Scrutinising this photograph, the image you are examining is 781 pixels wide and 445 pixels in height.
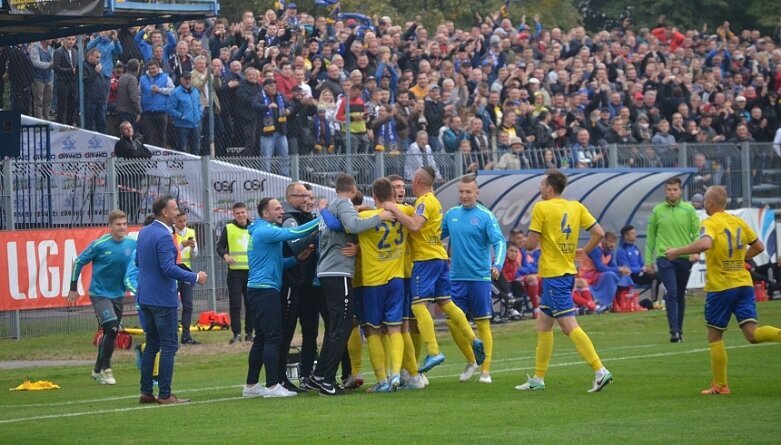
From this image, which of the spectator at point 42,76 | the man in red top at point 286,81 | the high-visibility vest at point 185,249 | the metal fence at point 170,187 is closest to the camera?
the high-visibility vest at point 185,249

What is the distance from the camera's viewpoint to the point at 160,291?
14125 millimetres

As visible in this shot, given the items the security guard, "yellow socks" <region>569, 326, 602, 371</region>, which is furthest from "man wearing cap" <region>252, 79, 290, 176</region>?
"yellow socks" <region>569, 326, 602, 371</region>

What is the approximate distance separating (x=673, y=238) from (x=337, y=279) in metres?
7.25

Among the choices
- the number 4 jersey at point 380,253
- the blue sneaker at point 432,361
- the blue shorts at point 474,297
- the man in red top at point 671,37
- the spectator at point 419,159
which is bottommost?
the blue sneaker at point 432,361

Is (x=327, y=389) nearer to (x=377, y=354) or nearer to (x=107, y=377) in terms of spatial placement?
(x=377, y=354)

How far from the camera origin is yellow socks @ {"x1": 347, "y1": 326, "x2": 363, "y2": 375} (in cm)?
1511

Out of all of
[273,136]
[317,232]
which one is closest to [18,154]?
[273,136]

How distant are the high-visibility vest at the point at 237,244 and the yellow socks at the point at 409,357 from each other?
294 inches

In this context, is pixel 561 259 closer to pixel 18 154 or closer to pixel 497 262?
pixel 497 262

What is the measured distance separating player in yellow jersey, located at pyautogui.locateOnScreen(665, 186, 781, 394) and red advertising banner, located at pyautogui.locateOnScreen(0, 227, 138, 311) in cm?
1222

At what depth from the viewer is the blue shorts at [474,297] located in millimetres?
15570

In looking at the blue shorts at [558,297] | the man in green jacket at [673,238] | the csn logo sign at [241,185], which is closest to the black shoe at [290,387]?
the blue shorts at [558,297]

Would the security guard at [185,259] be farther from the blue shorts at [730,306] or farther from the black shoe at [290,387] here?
the blue shorts at [730,306]

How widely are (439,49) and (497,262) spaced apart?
18.1 metres
